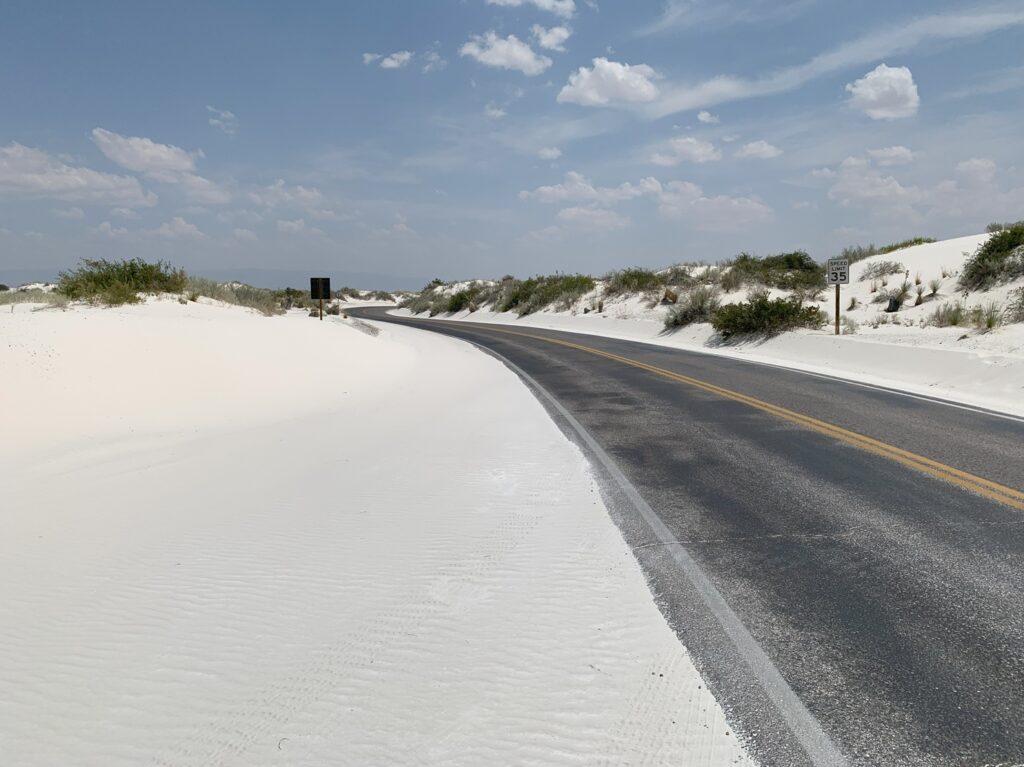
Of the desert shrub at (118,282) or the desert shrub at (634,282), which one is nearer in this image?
the desert shrub at (118,282)

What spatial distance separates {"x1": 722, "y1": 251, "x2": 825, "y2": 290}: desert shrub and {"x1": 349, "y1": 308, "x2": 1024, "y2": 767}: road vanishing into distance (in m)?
24.3

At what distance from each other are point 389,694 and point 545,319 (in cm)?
3976

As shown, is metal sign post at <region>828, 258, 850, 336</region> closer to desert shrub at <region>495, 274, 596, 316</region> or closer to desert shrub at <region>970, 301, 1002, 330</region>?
desert shrub at <region>970, 301, 1002, 330</region>

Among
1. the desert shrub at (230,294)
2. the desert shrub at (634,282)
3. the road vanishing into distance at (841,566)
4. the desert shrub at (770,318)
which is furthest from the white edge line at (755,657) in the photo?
the desert shrub at (634,282)

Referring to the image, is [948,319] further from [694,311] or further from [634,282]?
[634,282]

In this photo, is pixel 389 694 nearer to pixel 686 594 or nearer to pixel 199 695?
pixel 199 695

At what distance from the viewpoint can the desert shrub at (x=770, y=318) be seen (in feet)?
71.1

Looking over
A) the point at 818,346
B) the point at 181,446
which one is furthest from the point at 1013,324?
the point at 181,446

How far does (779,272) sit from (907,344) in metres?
18.8

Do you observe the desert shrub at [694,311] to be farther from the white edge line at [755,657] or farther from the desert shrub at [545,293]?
the white edge line at [755,657]

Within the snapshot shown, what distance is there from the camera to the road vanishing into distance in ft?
8.64

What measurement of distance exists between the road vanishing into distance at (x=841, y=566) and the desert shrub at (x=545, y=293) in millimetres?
36593

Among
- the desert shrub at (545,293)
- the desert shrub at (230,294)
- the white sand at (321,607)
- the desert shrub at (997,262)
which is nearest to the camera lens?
the white sand at (321,607)

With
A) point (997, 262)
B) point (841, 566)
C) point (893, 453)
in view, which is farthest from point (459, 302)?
point (841, 566)
